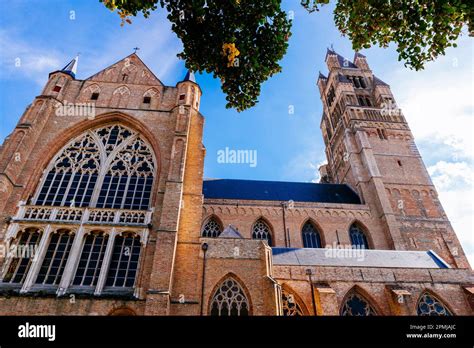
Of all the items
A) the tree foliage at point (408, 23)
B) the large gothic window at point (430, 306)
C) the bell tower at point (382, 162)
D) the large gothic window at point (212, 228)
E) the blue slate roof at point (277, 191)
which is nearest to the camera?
the tree foliage at point (408, 23)

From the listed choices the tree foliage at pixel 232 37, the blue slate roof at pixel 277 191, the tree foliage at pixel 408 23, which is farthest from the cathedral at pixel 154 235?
the tree foliage at pixel 408 23

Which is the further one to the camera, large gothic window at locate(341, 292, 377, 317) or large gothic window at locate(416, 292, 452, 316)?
large gothic window at locate(416, 292, 452, 316)

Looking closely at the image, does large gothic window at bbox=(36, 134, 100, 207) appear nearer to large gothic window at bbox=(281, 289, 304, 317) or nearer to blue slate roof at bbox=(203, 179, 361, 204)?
large gothic window at bbox=(281, 289, 304, 317)

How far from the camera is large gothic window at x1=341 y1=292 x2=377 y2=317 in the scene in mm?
12922

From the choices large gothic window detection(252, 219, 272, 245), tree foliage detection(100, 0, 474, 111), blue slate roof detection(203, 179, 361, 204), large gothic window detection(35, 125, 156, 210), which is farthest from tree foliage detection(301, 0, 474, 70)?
blue slate roof detection(203, 179, 361, 204)

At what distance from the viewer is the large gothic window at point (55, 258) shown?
33.4 feet

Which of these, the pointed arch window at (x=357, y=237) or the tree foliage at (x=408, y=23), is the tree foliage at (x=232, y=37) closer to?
the tree foliage at (x=408, y=23)

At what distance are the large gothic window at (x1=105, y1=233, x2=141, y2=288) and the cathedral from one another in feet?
0.13

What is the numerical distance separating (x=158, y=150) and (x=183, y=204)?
3.24 metres

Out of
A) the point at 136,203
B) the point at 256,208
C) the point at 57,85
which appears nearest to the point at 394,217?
the point at 256,208

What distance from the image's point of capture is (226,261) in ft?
37.7

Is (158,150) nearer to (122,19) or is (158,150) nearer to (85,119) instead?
(85,119)

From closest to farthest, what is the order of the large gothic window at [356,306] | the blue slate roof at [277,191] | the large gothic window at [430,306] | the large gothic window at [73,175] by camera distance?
the large gothic window at [73,175]
the large gothic window at [356,306]
the large gothic window at [430,306]
the blue slate roof at [277,191]

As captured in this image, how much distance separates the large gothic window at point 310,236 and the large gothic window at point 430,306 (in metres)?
7.91
